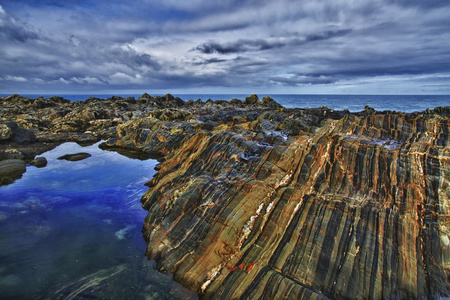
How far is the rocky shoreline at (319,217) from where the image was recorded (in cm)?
906

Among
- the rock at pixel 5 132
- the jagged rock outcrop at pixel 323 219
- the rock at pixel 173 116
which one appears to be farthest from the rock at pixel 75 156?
the jagged rock outcrop at pixel 323 219

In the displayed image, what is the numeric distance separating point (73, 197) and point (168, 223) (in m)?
10.9

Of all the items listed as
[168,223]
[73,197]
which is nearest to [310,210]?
[168,223]

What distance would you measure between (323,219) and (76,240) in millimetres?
13758

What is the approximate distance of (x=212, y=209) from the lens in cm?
1260

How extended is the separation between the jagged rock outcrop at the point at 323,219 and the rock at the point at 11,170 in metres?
17.8

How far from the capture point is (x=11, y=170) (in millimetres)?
23625

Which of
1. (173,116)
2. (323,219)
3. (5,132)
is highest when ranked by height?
(173,116)

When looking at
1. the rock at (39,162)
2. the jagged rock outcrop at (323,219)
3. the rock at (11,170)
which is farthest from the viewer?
the rock at (39,162)

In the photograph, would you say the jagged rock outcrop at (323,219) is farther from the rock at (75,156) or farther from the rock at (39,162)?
the rock at (75,156)

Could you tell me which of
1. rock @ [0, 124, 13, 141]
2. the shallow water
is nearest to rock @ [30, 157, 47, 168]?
the shallow water

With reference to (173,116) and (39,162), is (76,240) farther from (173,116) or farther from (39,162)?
(173,116)

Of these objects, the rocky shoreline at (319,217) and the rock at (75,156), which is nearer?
the rocky shoreline at (319,217)

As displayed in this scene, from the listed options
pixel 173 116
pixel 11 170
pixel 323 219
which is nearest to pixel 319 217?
pixel 323 219
